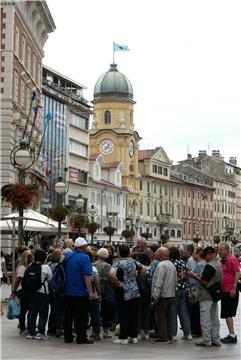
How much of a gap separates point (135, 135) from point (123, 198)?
29.5ft

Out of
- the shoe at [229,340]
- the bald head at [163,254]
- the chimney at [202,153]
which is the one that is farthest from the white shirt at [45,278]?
the chimney at [202,153]

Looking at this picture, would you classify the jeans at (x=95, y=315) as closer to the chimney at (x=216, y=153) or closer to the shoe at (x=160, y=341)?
the shoe at (x=160, y=341)

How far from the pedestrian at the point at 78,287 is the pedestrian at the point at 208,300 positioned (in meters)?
2.01

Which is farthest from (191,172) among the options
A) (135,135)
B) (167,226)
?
(135,135)

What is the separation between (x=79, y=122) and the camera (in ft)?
308

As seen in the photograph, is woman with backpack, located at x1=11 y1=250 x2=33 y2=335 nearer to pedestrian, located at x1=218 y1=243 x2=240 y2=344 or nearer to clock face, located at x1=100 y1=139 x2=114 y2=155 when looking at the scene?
pedestrian, located at x1=218 y1=243 x2=240 y2=344

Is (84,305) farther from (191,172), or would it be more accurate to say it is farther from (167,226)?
(191,172)

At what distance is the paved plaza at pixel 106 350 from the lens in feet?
43.2

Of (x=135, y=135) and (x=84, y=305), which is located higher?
(x=135, y=135)

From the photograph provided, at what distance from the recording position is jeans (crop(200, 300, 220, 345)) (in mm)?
14766

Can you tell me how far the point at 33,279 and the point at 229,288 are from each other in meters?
3.70

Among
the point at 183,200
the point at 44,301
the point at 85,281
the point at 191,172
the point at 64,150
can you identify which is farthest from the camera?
the point at 191,172

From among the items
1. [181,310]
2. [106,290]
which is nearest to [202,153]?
[106,290]

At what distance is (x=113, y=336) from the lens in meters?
16.4
